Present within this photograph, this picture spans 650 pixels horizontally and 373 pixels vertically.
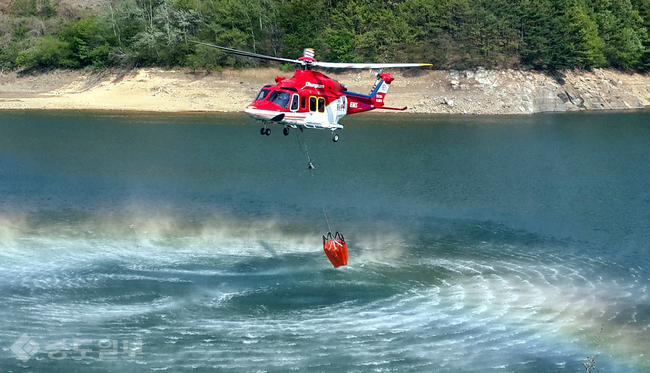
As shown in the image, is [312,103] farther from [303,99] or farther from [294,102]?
[294,102]

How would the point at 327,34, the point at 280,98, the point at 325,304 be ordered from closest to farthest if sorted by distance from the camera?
the point at 325,304 → the point at 280,98 → the point at 327,34

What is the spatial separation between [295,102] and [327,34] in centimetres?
8188

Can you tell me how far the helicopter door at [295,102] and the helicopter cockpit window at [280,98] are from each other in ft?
0.75

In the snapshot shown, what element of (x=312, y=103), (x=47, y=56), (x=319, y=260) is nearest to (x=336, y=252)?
(x=319, y=260)

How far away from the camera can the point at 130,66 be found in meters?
112

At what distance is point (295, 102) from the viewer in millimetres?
34531

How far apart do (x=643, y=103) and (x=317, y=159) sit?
268 ft

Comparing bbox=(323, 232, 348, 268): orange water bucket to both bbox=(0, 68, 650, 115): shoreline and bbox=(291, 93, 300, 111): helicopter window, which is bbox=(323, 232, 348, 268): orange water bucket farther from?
bbox=(0, 68, 650, 115): shoreline

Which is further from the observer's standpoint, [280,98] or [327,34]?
[327,34]

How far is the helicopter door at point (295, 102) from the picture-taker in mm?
34438

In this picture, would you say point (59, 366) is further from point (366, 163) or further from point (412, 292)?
point (366, 163)

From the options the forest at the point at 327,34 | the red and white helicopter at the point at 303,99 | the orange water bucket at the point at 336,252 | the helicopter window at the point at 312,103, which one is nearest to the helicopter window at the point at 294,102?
the red and white helicopter at the point at 303,99

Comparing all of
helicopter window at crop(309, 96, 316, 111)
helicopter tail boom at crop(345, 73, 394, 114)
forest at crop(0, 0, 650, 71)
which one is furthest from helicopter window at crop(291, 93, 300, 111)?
forest at crop(0, 0, 650, 71)

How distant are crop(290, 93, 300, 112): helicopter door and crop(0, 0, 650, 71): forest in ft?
254
